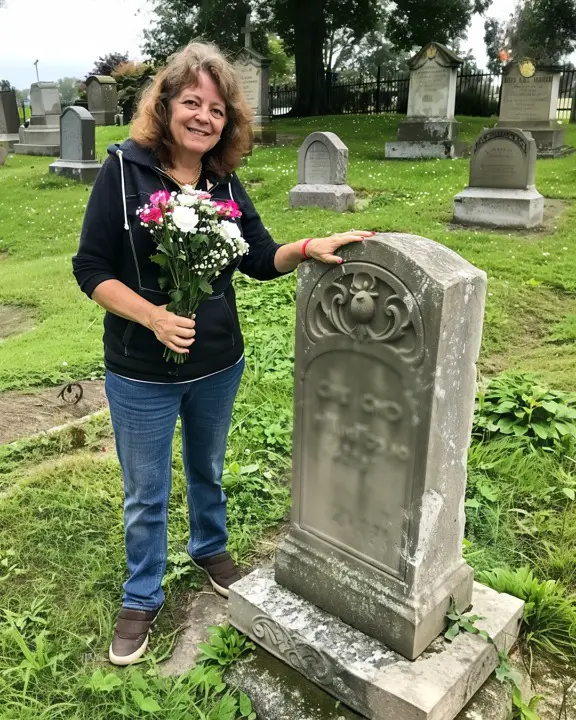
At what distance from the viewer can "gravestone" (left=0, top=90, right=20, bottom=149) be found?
1930 cm

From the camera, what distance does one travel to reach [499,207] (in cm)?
855

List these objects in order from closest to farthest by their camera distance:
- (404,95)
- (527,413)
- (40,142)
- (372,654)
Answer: (372,654) < (527,413) < (40,142) < (404,95)

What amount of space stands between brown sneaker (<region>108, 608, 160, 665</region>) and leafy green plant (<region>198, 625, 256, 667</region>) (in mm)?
227

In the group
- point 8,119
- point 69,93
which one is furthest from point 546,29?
point 69,93

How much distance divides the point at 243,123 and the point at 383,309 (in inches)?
37.4

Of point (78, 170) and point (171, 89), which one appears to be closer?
point (171, 89)

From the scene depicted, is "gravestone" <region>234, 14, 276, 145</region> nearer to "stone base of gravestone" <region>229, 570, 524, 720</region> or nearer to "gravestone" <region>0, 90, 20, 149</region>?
"gravestone" <region>0, 90, 20, 149</region>

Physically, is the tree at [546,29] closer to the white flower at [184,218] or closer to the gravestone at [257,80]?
the gravestone at [257,80]

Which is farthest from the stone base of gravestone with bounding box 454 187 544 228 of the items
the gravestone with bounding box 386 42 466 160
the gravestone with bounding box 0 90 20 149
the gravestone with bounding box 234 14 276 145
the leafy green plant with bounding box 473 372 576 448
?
the gravestone with bounding box 0 90 20 149

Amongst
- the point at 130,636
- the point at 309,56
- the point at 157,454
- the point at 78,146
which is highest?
the point at 309,56

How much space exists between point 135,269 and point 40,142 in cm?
1859

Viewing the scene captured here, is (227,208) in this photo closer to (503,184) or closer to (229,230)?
(229,230)

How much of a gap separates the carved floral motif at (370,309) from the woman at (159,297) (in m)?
0.10

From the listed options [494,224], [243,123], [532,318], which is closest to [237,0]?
[494,224]
